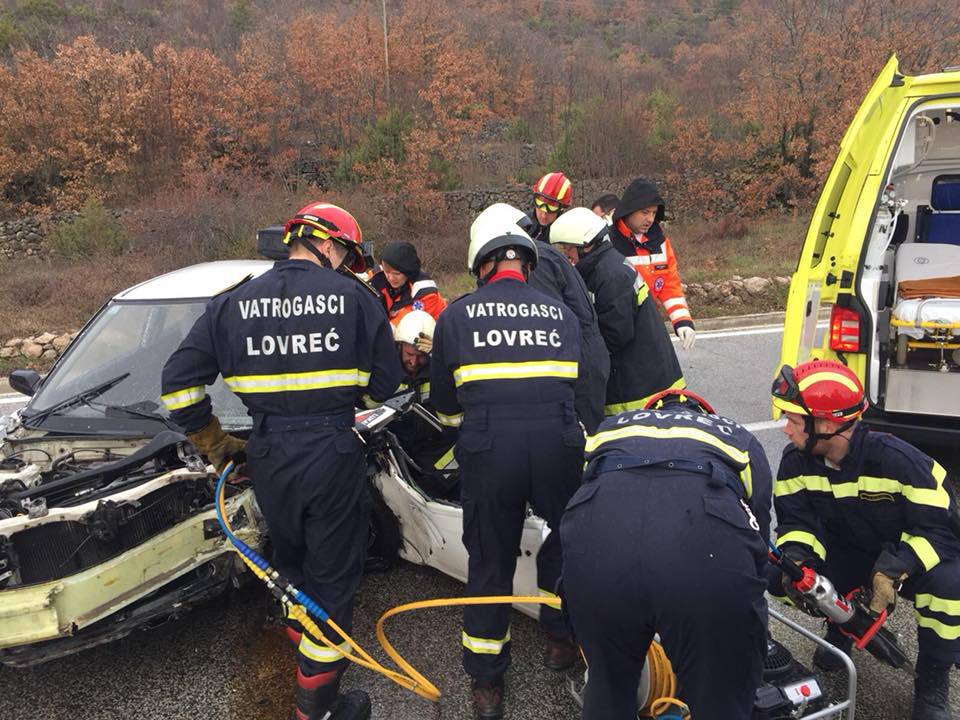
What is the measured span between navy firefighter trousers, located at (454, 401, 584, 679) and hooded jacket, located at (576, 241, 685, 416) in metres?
1.07

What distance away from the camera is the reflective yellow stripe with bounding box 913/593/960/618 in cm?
236

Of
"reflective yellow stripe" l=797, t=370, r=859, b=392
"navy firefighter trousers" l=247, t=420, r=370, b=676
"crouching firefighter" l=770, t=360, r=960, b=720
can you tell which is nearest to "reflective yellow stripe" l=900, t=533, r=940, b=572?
"crouching firefighter" l=770, t=360, r=960, b=720

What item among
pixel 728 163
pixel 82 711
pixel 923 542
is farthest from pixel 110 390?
pixel 728 163

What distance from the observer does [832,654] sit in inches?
107

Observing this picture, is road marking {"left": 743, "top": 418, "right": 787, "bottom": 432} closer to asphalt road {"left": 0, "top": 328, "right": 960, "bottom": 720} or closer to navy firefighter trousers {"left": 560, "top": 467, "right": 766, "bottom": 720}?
asphalt road {"left": 0, "top": 328, "right": 960, "bottom": 720}

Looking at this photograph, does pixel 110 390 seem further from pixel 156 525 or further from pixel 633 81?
pixel 633 81

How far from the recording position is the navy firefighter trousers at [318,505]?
8.06 feet

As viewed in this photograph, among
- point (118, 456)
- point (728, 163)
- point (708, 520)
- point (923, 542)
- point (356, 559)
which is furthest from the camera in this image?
point (728, 163)

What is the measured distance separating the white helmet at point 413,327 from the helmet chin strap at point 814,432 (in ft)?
5.49

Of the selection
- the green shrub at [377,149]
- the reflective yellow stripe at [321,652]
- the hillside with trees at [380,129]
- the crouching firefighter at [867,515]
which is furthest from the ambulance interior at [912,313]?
the green shrub at [377,149]

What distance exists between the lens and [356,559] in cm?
261

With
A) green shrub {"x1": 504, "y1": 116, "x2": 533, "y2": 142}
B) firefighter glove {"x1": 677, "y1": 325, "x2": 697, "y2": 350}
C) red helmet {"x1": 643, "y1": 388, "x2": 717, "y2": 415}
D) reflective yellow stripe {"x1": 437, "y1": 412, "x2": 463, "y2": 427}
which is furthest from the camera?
green shrub {"x1": 504, "y1": 116, "x2": 533, "y2": 142}

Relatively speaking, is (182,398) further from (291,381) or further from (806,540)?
(806,540)

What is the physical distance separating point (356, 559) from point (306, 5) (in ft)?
116
